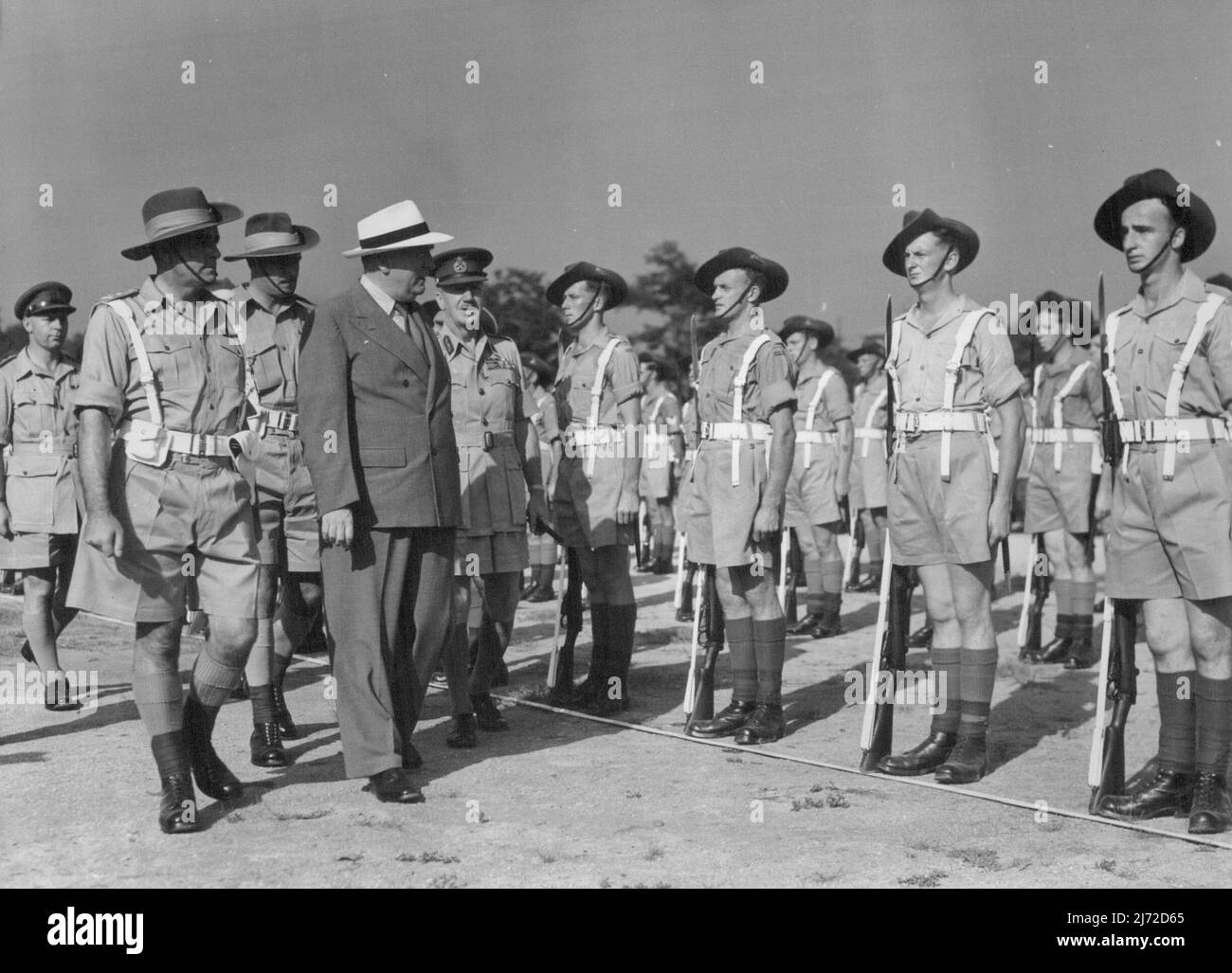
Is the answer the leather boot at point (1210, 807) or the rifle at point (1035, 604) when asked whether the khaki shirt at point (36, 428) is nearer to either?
the leather boot at point (1210, 807)

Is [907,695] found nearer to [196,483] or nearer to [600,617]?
[600,617]

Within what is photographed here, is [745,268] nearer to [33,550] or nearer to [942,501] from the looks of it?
[942,501]

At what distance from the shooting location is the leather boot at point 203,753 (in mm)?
5715

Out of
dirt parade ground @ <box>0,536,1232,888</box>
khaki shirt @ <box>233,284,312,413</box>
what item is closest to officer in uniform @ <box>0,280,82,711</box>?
dirt parade ground @ <box>0,536,1232,888</box>

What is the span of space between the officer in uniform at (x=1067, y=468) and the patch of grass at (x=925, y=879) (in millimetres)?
5658

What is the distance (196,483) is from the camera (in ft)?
18.2

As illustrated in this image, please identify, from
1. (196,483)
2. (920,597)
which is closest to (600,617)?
(196,483)

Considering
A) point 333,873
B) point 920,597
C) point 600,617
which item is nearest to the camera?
point 333,873

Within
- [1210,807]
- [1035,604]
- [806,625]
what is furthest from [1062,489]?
[1210,807]

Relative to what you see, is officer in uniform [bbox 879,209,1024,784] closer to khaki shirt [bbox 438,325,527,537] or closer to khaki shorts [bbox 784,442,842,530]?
khaki shirt [bbox 438,325,527,537]

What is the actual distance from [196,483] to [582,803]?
2045 millimetres

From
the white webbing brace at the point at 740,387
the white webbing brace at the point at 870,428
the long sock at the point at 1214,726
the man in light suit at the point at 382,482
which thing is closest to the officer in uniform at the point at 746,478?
the white webbing brace at the point at 740,387
